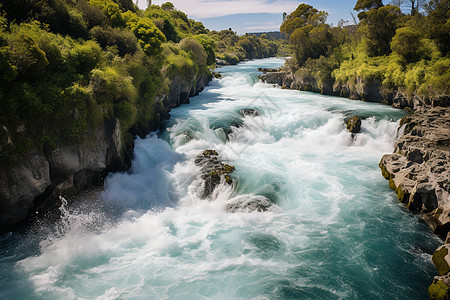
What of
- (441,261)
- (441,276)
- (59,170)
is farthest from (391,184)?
(59,170)

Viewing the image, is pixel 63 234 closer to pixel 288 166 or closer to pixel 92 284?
pixel 92 284

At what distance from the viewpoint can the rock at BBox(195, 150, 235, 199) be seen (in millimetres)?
15195

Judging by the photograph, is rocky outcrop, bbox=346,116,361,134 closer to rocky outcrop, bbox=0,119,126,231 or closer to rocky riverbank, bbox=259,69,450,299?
rocky riverbank, bbox=259,69,450,299

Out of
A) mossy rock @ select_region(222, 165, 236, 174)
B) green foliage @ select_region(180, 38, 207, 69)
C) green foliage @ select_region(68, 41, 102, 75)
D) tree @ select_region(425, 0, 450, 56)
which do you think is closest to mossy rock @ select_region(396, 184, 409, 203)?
mossy rock @ select_region(222, 165, 236, 174)

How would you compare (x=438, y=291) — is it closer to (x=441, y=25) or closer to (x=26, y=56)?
(x=26, y=56)

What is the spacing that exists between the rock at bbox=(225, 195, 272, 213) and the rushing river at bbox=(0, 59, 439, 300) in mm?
295

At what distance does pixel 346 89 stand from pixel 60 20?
99.8 feet

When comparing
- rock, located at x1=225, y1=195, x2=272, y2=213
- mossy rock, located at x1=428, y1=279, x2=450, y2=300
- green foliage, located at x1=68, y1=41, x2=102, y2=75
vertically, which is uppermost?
green foliage, located at x1=68, y1=41, x2=102, y2=75

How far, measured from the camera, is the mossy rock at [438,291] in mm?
8273

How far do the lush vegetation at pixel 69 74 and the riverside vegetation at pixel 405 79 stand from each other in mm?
15575

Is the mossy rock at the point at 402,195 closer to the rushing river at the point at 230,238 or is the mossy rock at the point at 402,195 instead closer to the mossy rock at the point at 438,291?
the rushing river at the point at 230,238

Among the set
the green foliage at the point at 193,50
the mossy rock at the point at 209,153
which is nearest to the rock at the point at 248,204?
the mossy rock at the point at 209,153

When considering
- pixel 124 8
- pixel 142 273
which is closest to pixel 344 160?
pixel 142 273

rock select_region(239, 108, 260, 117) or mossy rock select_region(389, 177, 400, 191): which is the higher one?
rock select_region(239, 108, 260, 117)
